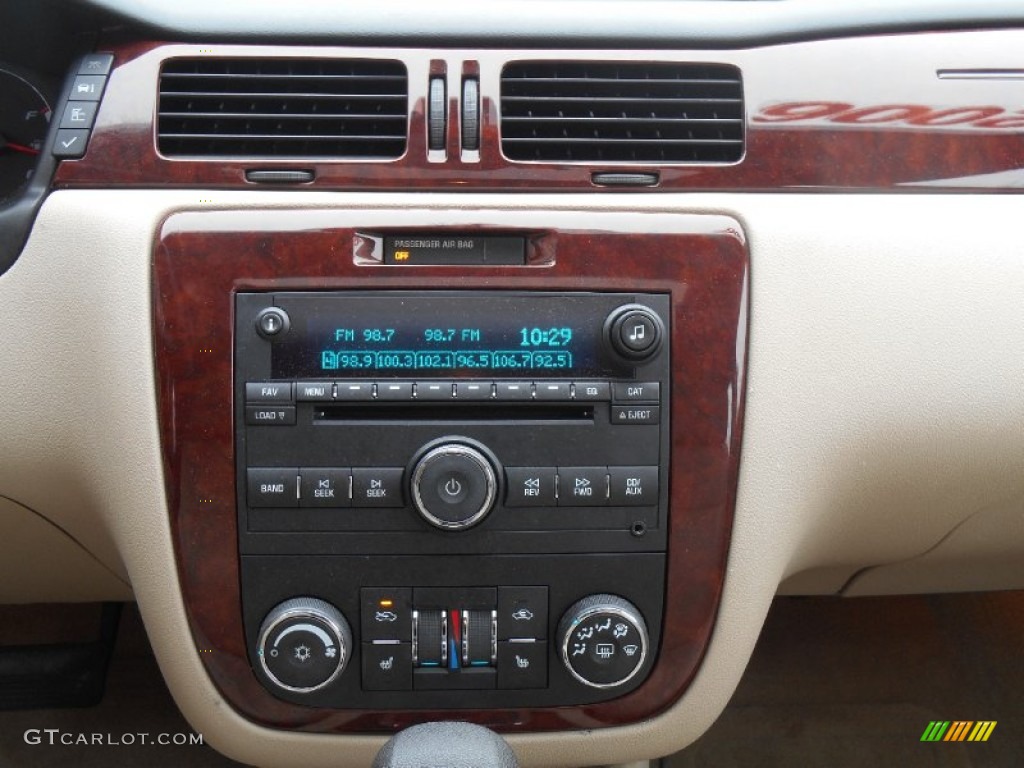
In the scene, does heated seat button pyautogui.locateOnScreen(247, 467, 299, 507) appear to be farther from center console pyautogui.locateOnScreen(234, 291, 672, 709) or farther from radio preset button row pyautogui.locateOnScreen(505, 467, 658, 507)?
radio preset button row pyautogui.locateOnScreen(505, 467, 658, 507)

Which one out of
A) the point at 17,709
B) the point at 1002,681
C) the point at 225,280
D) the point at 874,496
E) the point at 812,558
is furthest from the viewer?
the point at 1002,681

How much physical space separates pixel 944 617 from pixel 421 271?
1591mm

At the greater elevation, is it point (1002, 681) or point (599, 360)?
point (599, 360)

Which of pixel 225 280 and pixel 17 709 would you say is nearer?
pixel 225 280

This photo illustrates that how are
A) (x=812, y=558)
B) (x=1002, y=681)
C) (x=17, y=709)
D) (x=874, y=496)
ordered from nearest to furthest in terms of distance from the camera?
(x=874, y=496)
(x=812, y=558)
(x=17, y=709)
(x=1002, y=681)

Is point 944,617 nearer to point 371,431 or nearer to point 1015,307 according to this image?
point 1015,307

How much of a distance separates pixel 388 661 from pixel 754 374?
545 millimetres

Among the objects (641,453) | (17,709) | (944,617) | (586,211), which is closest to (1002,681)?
(944,617)

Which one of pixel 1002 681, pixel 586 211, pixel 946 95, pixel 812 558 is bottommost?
pixel 1002 681

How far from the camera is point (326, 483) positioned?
3.61ft

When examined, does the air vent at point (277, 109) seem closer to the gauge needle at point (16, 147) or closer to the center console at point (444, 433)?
the center console at point (444, 433)

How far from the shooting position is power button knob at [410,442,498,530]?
3.53ft

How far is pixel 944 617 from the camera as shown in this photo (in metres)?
2.11

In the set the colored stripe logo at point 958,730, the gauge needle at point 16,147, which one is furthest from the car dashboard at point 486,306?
the colored stripe logo at point 958,730
